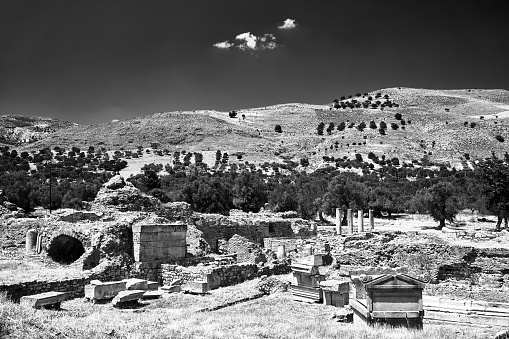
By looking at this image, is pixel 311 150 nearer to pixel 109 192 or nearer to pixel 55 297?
pixel 109 192

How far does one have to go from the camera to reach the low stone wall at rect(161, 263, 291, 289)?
592 inches

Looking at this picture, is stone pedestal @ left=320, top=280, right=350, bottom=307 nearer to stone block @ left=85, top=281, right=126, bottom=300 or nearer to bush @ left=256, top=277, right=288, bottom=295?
bush @ left=256, top=277, right=288, bottom=295

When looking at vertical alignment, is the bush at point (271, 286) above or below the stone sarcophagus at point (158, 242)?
below

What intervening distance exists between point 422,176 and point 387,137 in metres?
30.0

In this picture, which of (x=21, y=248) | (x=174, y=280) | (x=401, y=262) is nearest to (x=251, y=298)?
(x=174, y=280)

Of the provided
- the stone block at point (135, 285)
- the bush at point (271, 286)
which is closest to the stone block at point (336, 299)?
the bush at point (271, 286)

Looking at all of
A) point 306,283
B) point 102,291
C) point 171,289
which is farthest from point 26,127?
point 306,283

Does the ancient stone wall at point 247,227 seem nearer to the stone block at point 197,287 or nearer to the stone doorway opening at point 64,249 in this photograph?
the stone doorway opening at point 64,249

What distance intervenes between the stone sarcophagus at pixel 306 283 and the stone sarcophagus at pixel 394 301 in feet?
11.9

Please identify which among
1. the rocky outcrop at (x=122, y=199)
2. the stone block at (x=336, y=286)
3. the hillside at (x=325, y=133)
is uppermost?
the hillside at (x=325, y=133)

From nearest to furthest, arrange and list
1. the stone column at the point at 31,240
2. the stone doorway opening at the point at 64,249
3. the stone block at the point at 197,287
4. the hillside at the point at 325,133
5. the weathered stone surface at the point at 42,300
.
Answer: the weathered stone surface at the point at 42,300 < the stone block at the point at 197,287 < the stone doorway opening at the point at 64,249 < the stone column at the point at 31,240 < the hillside at the point at 325,133

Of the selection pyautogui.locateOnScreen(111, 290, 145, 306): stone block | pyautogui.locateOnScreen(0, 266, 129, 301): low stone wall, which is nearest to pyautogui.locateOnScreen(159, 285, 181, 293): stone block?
pyautogui.locateOnScreen(0, 266, 129, 301): low stone wall

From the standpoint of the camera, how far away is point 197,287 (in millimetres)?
14242

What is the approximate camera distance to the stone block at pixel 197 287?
46.1 ft
